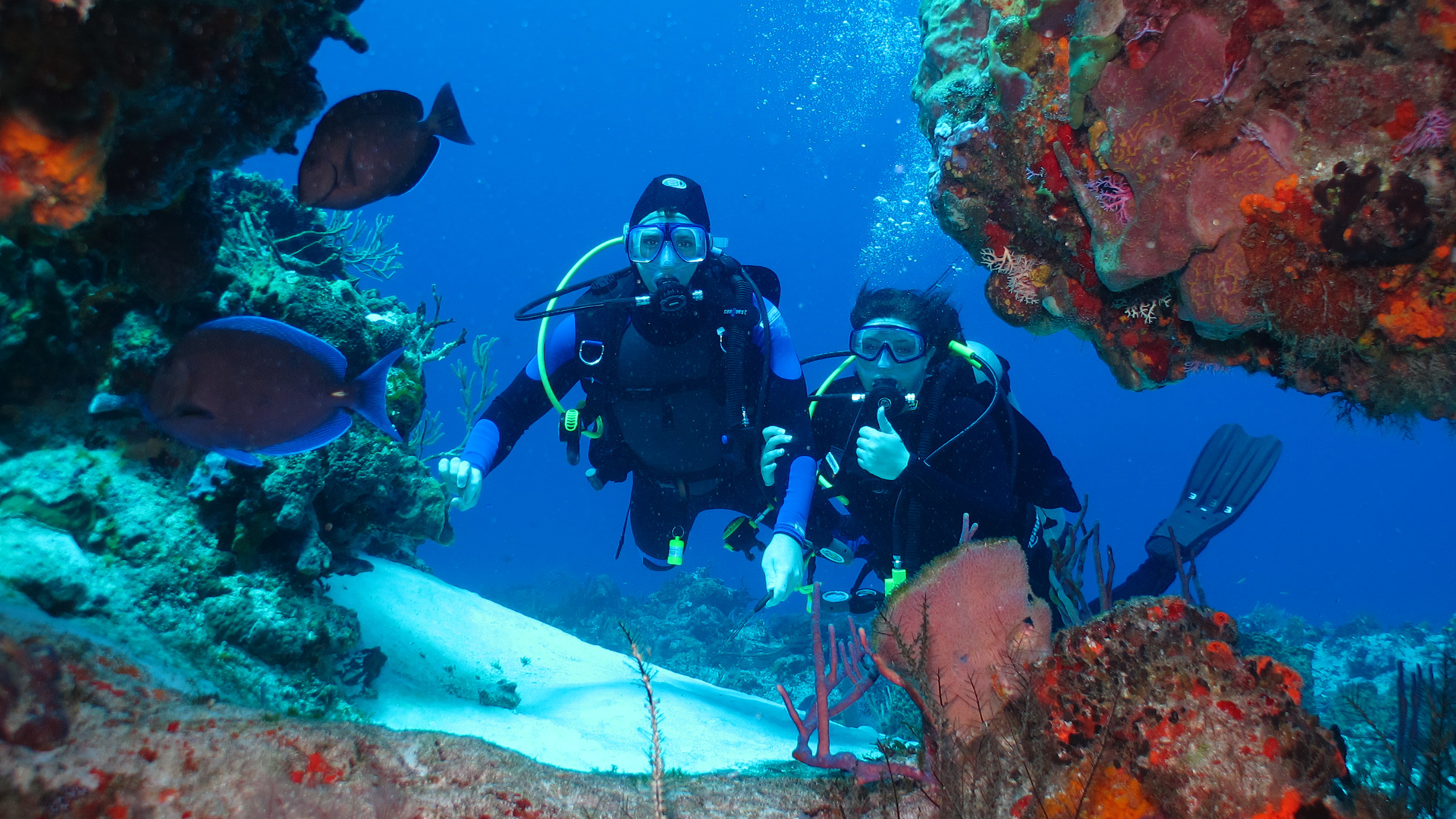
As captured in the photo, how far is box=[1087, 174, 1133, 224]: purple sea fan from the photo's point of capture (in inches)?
104

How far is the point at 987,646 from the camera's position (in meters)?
2.38

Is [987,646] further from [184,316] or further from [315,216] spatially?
[315,216]

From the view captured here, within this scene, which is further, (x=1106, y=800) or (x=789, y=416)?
(x=789, y=416)

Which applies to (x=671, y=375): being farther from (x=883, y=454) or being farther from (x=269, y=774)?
(x=269, y=774)

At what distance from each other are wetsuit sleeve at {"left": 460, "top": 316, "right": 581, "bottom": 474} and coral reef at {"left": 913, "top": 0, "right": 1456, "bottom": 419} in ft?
12.6

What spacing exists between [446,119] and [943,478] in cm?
406

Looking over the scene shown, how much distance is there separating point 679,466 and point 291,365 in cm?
335

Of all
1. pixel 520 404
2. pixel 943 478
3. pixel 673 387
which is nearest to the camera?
pixel 943 478

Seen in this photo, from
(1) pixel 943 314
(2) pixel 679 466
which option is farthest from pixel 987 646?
(1) pixel 943 314

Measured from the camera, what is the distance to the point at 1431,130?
202cm

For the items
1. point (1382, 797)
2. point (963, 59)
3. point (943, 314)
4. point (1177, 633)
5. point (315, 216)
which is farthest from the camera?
point (315, 216)

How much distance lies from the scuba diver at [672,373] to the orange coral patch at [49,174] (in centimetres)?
338

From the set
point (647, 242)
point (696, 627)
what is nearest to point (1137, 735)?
point (647, 242)

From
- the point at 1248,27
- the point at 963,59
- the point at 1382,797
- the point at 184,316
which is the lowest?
the point at 1382,797
